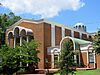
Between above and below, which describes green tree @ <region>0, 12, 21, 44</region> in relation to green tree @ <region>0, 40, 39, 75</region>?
above

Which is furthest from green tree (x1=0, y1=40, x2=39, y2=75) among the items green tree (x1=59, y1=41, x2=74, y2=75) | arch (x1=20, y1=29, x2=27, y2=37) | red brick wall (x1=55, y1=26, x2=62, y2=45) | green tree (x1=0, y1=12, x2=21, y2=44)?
green tree (x1=0, y1=12, x2=21, y2=44)

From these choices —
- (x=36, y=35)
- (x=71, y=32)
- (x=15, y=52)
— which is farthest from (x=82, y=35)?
(x=15, y=52)

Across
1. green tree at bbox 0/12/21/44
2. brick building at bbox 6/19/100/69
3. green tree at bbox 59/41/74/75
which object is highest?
green tree at bbox 0/12/21/44

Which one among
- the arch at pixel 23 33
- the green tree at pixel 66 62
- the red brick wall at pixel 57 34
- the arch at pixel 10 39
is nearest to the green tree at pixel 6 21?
the arch at pixel 10 39

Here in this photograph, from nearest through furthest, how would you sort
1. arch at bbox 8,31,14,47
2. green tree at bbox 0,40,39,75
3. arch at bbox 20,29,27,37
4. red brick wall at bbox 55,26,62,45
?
1. green tree at bbox 0,40,39,75
2. arch at bbox 20,29,27,37
3. red brick wall at bbox 55,26,62,45
4. arch at bbox 8,31,14,47

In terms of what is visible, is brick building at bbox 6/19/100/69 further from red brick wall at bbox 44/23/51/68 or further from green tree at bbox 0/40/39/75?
green tree at bbox 0/40/39/75

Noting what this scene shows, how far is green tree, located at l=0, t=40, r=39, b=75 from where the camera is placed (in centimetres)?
3731

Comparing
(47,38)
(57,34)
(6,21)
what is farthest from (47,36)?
(6,21)

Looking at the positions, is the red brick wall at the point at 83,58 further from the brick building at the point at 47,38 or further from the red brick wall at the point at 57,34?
the red brick wall at the point at 57,34

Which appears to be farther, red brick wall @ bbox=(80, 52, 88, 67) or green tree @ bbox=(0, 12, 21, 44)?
green tree @ bbox=(0, 12, 21, 44)

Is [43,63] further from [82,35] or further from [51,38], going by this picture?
[82,35]

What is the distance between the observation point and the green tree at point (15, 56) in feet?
122

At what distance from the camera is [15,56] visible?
38.2 metres

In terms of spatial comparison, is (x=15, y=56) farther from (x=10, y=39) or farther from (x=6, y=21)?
(x=6, y=21)
